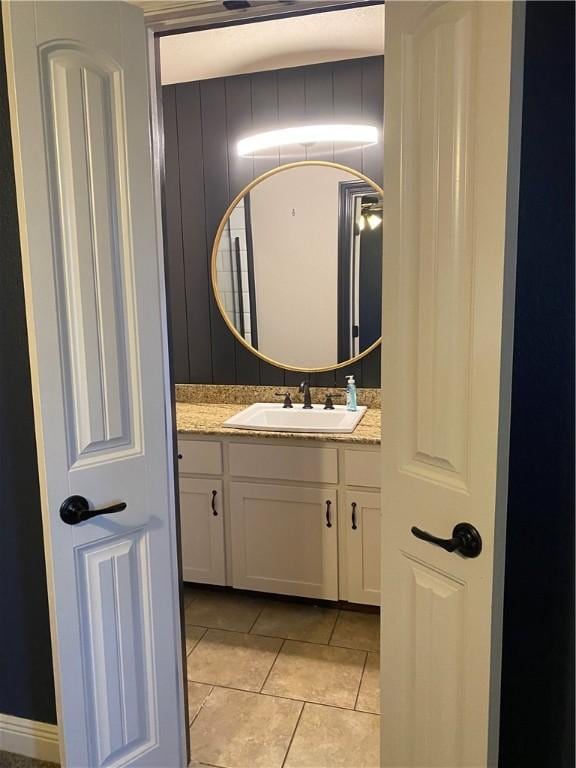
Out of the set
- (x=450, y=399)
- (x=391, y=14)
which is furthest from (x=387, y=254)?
(x=391, y=14)

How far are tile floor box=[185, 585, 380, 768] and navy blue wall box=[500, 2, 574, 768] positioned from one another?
0.82 m

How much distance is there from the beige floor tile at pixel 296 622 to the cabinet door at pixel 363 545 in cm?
19

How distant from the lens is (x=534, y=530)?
1.15 meters

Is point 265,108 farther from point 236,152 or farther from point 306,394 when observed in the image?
point 306,394

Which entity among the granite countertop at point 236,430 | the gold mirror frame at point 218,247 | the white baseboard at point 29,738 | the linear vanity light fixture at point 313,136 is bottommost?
the white baseboard at point 29,738

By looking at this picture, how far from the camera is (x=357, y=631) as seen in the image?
2418 millimetres

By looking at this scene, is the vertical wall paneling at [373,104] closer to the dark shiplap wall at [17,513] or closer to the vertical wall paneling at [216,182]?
the vertical wall paneling at [216,182]

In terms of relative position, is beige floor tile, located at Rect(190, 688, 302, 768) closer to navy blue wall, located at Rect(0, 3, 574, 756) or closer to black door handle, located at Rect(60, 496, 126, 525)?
navy blue wall, located at Rect(0, 3, 574, 756)

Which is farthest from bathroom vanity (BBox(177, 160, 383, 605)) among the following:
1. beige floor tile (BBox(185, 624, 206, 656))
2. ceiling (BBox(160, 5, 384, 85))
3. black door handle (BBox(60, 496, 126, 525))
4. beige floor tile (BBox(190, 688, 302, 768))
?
black door handle (BBox(60, 496, 126, 525))

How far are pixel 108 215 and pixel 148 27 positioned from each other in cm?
47

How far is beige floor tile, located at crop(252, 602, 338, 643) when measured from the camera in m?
2.41

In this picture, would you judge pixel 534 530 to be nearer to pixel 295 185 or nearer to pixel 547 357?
pixel 547 357

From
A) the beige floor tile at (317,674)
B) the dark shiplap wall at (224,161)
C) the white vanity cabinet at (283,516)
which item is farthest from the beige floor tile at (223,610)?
the dark shiplap wall at (224,161)

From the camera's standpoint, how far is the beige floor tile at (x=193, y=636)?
7.73 ft
